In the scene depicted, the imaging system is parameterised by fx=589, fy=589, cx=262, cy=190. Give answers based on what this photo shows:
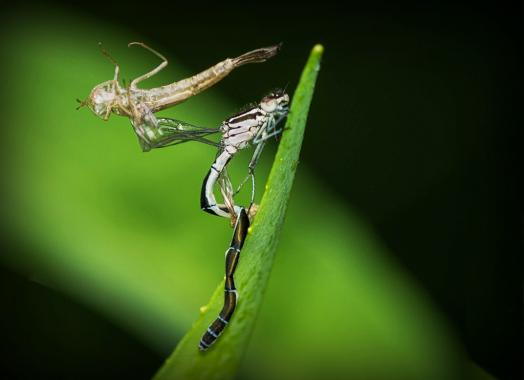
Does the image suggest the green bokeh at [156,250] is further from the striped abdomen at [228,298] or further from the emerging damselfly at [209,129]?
the striped abdomen at [228,298]

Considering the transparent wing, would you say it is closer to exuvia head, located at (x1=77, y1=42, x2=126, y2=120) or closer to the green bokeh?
exuvia head, located at (x1=77, y1=42, x2=126, y2=120)

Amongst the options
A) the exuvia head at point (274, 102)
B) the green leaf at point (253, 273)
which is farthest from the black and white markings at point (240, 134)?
the green leaf at point (253, 273)

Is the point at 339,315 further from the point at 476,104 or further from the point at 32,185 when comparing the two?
the point at 476,104

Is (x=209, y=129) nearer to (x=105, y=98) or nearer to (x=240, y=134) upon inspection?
(x=240, y=134)

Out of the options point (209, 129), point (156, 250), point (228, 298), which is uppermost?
point (209, 129)

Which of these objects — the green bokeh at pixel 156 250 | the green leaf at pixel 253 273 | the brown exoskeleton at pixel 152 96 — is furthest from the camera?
the green bokeh at pixel 156 250

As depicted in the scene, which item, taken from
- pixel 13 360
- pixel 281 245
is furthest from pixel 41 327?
pixel 281 245

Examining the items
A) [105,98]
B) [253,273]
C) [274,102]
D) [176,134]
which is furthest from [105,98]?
[253,273]
